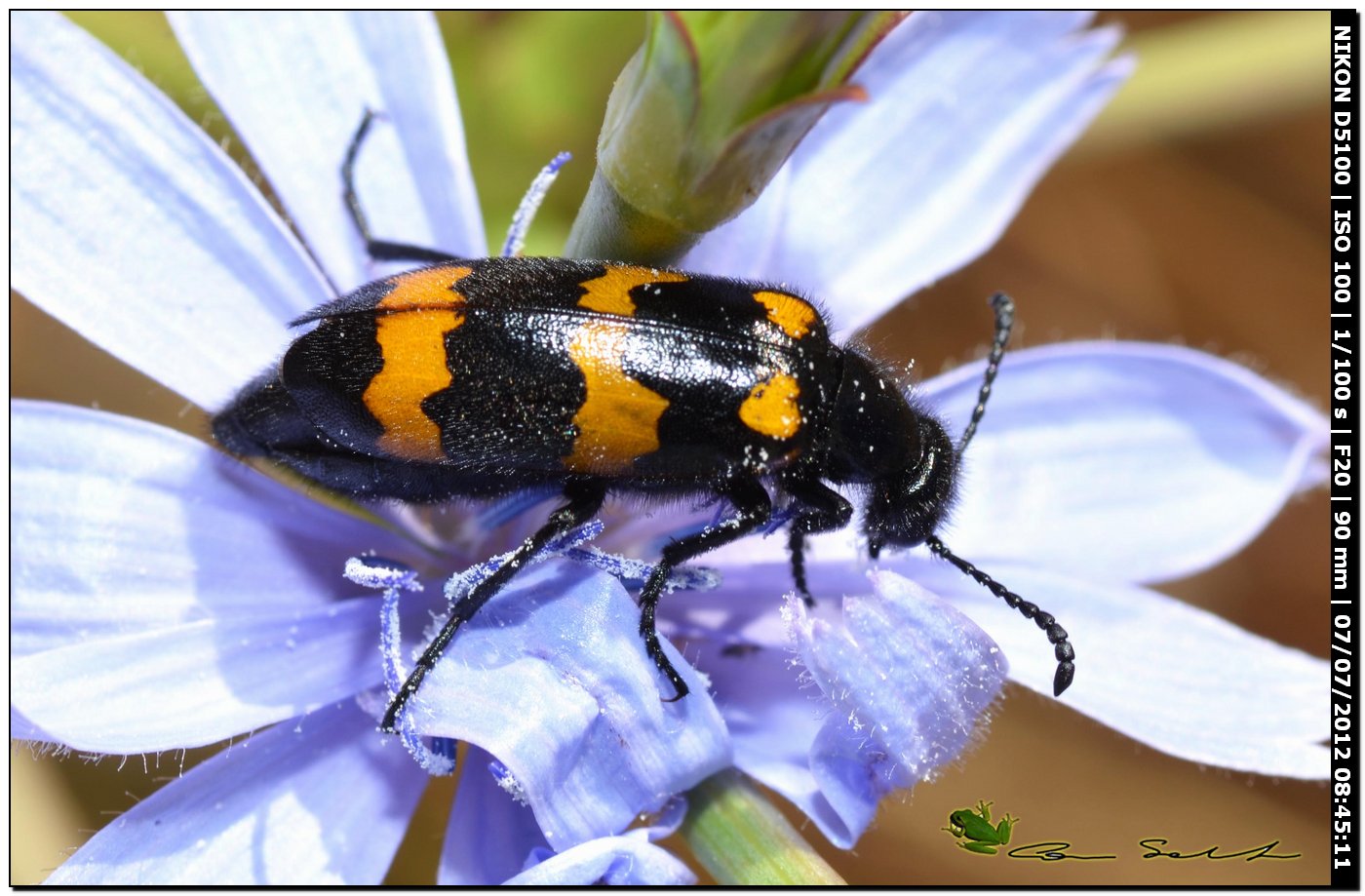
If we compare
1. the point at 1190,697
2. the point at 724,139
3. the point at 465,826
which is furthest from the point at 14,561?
the point at 1190,697

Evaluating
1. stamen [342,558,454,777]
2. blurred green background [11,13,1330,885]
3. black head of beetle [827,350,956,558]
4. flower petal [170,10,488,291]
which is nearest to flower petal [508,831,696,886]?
stamen [342,558,454,777]

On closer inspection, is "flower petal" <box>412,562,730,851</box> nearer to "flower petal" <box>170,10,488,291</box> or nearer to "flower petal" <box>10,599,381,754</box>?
"flower petal" <box>10,599,381,754</box>

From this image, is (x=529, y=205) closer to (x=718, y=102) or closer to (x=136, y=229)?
(x=136, y=229)

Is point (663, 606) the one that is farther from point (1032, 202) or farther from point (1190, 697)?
point (1032, 202)

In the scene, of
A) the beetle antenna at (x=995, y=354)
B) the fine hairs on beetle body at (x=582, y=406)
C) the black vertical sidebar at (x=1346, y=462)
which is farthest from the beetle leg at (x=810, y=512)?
the black vertical sidebar at (x=1346, y=462)

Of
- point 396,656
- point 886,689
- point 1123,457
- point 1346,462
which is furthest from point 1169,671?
point 396,656
